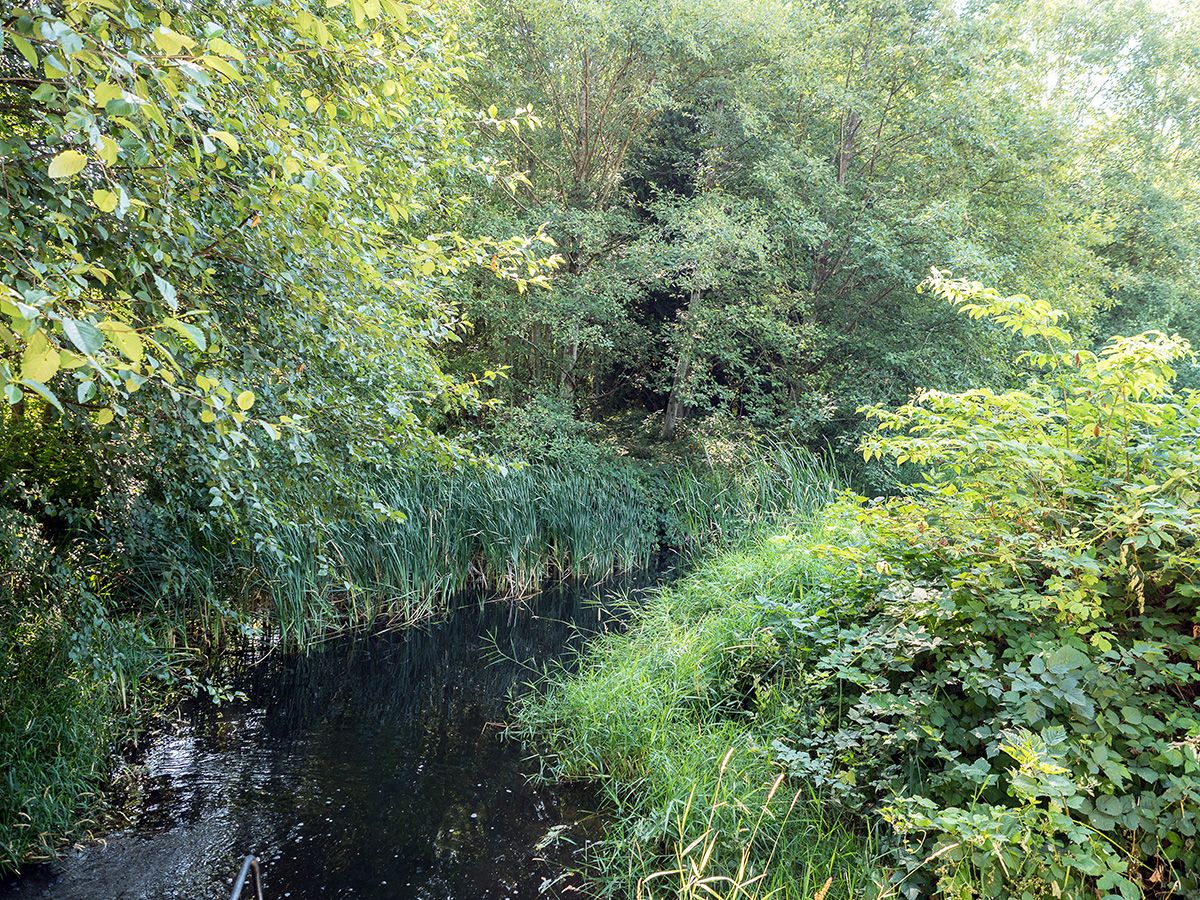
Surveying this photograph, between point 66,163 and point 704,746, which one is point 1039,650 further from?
point 66,163

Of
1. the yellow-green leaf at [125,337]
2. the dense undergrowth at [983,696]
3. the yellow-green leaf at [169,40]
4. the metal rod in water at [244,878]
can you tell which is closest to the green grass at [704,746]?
the dense undergrowth at [983,696]

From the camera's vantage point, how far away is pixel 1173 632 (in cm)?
258

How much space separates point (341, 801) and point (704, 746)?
6.28 feet

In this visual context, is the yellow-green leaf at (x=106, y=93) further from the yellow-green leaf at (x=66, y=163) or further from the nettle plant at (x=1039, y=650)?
the nettle plant at (x=1039, y=650)

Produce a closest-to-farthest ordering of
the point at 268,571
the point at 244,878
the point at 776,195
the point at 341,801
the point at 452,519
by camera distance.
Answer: the point at 244,878, the point at 341,801, the point at 268,571, the point at 452,519, the point at 776,195

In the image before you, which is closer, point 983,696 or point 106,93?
point 106,93

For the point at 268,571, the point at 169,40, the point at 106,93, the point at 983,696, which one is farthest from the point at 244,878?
the point at 268,571

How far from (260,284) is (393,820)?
2666mm

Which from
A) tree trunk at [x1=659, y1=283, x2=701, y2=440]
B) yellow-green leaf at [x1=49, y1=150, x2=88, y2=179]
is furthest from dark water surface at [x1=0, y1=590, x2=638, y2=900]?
tree trunk at [x1=659, y1=283, x2=701, y2=440]

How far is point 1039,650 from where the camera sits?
267cm

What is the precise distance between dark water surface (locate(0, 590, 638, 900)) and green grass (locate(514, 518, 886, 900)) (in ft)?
0.92

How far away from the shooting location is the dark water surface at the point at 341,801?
3238mm

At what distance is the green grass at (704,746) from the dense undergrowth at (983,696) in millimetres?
16

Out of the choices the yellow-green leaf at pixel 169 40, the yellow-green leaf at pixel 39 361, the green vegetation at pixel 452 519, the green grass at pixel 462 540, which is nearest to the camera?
the yellow-green leaf at pixel 39 361
